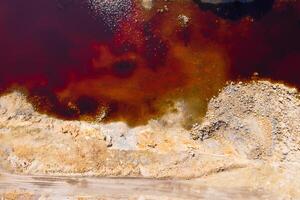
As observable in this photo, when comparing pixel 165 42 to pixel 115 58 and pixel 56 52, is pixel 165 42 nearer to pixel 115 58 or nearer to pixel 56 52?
pixel 115 58

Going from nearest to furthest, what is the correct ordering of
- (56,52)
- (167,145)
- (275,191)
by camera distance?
(275,191) → (167,145) → (56,52)

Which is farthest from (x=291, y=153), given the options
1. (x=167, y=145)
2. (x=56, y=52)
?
(x=56, y=52)

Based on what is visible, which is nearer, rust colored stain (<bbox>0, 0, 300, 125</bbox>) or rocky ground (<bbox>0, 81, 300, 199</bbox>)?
rocky ground (<bbox>0, 81, 300, 199</bbox>)

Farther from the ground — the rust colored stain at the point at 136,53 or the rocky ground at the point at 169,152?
the rust colored stain at the point at 136,53

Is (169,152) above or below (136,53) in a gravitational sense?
below

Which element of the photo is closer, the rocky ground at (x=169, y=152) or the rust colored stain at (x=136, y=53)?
the rocky ground at (x=169, y=152)
